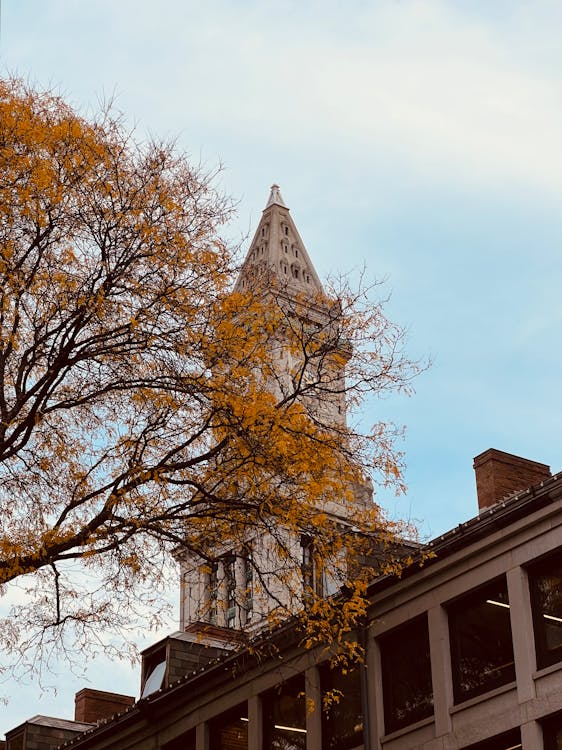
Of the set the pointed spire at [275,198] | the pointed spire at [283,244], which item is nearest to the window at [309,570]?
the pointed spire at [283,244]

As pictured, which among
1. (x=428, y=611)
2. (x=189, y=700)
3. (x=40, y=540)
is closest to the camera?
(x=40, y=540)

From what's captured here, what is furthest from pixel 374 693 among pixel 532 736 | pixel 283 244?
pixel 283 244

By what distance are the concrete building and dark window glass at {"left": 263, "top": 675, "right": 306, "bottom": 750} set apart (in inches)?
1.2

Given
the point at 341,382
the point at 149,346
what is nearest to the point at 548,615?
the point at 341,382

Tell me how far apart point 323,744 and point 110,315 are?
1208cm

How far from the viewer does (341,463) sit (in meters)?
24.1

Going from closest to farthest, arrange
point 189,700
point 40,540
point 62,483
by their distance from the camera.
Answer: point 40,540, point 62,483, point 189,700

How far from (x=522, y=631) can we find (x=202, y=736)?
38.0 ft

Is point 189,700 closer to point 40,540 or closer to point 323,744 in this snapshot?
point 323,744

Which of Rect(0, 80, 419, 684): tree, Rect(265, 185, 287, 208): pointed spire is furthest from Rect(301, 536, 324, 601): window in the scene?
Rect(265, 185, 287, 208): pointed spire

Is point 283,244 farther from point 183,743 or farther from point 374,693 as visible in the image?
point 374,693

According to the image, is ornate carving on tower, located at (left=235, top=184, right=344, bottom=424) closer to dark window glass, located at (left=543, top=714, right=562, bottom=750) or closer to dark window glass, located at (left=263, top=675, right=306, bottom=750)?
dark window glass, located at (left=543, top=714, right=562, bottom=750)

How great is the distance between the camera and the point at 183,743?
35250 millimetres

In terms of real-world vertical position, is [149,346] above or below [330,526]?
above
